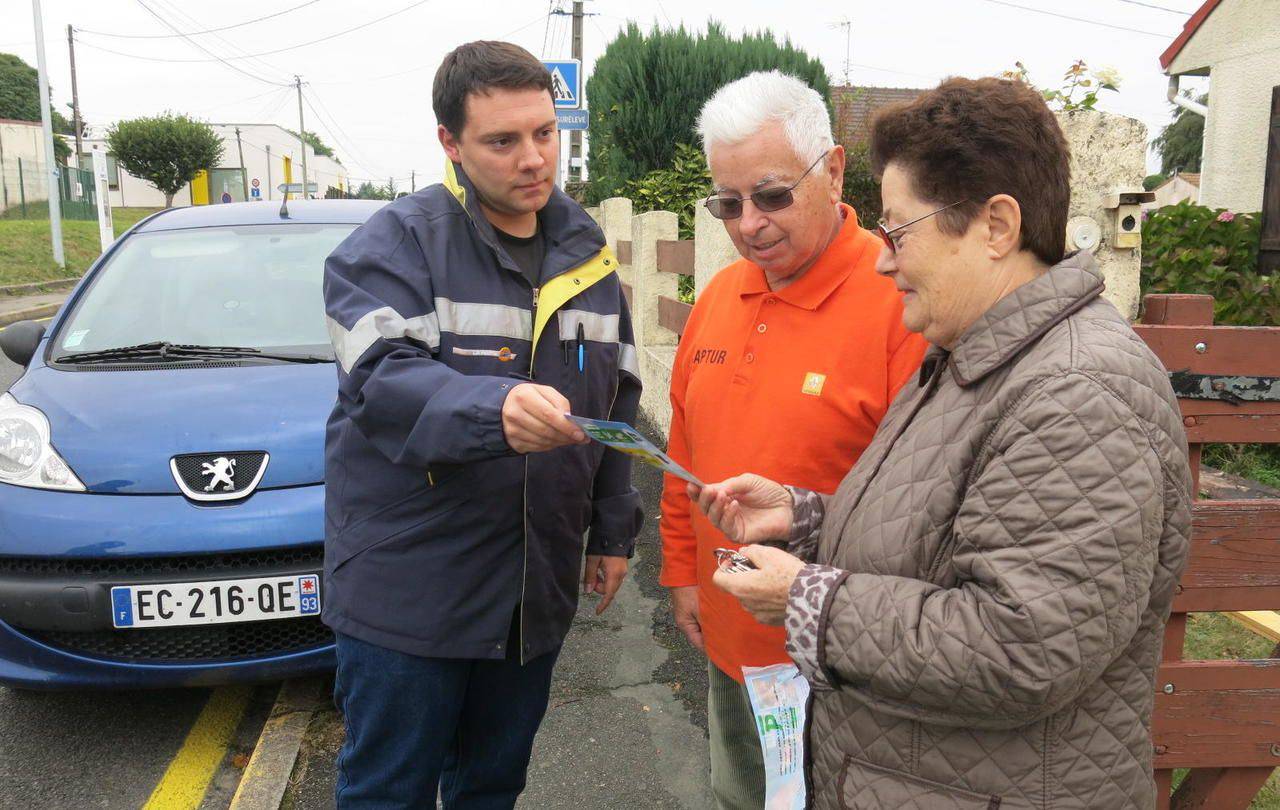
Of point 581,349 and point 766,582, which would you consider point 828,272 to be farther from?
point 766,582

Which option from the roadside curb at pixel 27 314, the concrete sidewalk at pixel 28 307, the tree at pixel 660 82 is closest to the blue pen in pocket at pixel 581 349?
the tree at pixel 660 82

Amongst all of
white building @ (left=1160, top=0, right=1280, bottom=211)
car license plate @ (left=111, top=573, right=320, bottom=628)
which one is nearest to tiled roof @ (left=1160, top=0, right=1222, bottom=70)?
white building @ (left=1160, top=0, right=1280, bottom=211)

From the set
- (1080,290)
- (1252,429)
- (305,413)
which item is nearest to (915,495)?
(1080,290)

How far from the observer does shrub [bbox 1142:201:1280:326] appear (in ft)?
18.0

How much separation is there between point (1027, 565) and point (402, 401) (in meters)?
1.14

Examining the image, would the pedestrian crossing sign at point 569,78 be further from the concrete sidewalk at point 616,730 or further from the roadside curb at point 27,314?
the roadside curb at point 27,314

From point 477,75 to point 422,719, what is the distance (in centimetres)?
141

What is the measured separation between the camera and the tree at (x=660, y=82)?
11320 mm

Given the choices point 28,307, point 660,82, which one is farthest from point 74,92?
point 660,82

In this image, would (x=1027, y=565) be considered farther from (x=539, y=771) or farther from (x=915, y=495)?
(x=539, y=771)

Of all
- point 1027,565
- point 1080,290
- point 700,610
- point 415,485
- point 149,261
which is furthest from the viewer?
point 149,261

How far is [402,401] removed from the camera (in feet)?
5.99

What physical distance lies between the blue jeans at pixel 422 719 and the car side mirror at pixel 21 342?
2.61 meters

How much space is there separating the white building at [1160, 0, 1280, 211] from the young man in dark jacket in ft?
29.1
